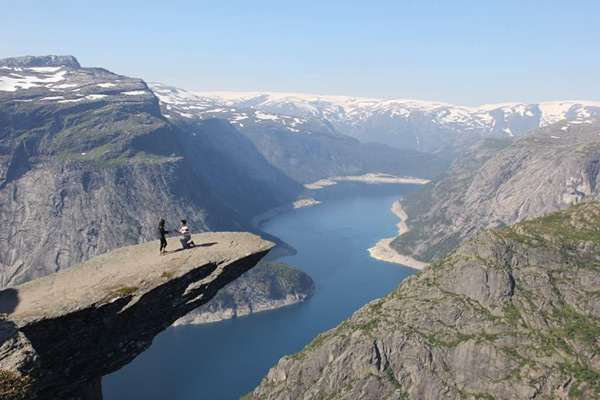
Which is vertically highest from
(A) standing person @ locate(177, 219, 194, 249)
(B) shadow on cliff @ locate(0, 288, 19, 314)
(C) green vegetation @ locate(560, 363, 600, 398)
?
(A) standing person @ locate(177, 219, 194, 249)

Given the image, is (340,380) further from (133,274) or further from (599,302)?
(133,274)

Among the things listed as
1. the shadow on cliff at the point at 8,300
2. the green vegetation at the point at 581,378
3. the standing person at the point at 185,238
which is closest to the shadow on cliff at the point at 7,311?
the shadow on cliff at the point at 8,300

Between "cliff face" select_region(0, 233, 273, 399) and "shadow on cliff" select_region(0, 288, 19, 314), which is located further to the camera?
"shadow on cliff" select_region(0, 288, 19, 314)

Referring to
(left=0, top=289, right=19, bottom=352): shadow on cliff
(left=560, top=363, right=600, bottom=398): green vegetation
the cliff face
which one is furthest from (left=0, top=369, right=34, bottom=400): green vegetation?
(left=560, top=363, right=600, bottom=398): green vegetation

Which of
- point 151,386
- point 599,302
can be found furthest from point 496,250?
point 151,386

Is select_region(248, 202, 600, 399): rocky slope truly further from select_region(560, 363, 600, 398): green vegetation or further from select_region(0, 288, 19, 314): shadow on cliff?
select_region(0, 288, 19, 314): shadow on cliff

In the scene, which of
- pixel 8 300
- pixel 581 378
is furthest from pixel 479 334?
pixel 8 300

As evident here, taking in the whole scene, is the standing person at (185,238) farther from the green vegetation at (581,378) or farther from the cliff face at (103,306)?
the green vegetation at (581,378)
